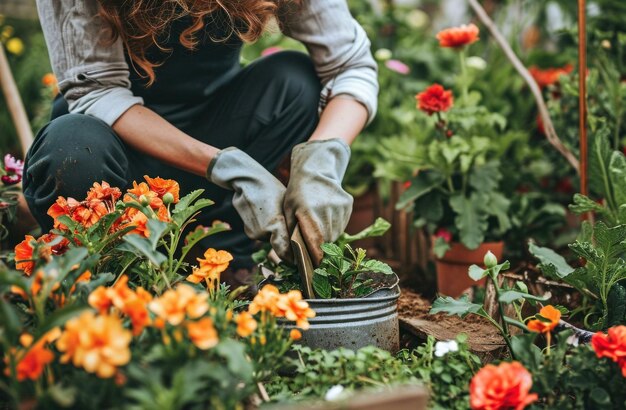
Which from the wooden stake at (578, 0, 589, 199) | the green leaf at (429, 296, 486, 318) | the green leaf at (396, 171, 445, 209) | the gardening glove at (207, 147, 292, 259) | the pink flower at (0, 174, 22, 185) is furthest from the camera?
the green leaf at (396, 171, 445, 209)

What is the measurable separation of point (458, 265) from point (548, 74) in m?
1.15

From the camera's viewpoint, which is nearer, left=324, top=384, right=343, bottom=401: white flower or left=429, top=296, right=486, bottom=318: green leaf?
left=324, top=384, right=343, bottom=401: white flower

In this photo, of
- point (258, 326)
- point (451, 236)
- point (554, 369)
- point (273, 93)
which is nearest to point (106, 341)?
point (258, 326)

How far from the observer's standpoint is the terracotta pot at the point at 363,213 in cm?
257

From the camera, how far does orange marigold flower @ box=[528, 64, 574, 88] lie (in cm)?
258

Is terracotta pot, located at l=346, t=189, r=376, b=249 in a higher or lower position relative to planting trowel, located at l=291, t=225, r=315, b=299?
lower

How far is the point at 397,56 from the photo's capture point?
3.03m

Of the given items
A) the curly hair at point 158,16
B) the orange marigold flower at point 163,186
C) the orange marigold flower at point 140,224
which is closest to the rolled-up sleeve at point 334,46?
the curly hair at point 158,16

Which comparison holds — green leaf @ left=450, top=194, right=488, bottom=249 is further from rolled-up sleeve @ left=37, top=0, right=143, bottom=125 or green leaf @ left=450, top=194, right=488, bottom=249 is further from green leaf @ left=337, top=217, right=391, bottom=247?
rolled-up sleeve @ left=37, top=0, right=143, bottom=125

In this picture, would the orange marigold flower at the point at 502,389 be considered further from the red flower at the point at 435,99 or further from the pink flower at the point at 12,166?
the pink flower at the point at 12,166

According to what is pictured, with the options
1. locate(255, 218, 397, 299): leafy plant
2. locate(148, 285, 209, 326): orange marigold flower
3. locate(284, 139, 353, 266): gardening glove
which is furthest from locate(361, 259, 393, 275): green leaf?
locate(148, 285, 209, 326): orange marigold flower

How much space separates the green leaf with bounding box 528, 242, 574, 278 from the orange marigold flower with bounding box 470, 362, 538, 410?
1.61 ft

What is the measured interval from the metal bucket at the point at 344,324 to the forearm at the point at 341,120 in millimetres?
514

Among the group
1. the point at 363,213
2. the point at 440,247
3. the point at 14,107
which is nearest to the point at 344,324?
the point at 440,247
